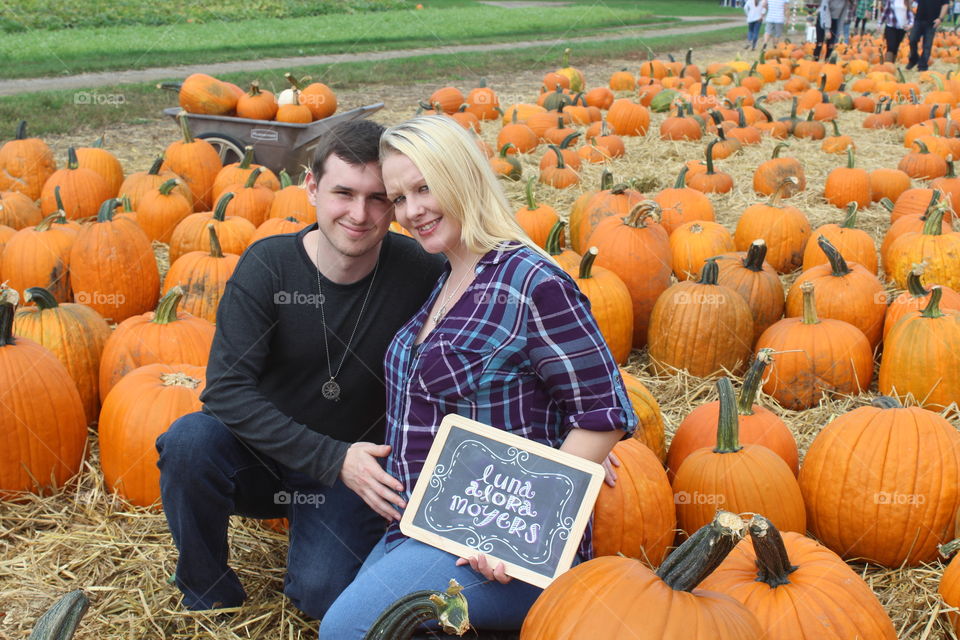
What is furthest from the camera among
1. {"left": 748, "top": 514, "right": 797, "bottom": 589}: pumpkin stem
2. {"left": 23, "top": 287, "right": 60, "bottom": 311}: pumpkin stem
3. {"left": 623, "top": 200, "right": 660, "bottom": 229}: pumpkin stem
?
{"left": 623, "top": 200, "right": 660, "bottom": 229}: pumpkin stem

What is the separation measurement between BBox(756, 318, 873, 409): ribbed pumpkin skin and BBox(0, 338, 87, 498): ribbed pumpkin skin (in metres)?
3.06

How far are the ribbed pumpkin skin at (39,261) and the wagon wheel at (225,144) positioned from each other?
2920mm

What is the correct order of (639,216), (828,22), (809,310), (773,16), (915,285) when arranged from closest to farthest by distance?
(915,285) < (809,310) < (639,216) < (828,22) < (773,16)

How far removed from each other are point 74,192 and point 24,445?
10.8 ft

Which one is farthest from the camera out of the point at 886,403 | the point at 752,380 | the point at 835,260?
the point at 835,260

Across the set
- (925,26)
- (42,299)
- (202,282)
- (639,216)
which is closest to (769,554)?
(639,216)

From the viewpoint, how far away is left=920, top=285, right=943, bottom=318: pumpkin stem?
147 inches

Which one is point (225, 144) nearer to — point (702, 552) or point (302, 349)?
point (302, 349)

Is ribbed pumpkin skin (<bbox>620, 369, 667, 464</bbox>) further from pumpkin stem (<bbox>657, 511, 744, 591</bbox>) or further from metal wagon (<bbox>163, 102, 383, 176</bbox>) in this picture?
metal wagon (<bbox>163, 102, 383, 176</bbox>)

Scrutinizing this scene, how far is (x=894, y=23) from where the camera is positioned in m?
16.9

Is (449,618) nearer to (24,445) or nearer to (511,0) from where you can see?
(24,445)

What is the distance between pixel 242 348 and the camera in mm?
2639

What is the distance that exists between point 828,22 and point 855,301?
601 inches

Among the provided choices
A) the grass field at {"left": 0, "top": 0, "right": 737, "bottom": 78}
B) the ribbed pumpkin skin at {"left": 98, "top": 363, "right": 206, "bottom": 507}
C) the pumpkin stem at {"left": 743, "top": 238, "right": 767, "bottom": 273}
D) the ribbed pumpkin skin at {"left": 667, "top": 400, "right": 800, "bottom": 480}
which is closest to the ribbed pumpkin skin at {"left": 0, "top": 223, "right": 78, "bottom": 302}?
the ribbed pumpkin skin at {"left": 98, "top": 363, "right": 206, "bottom": 507}
